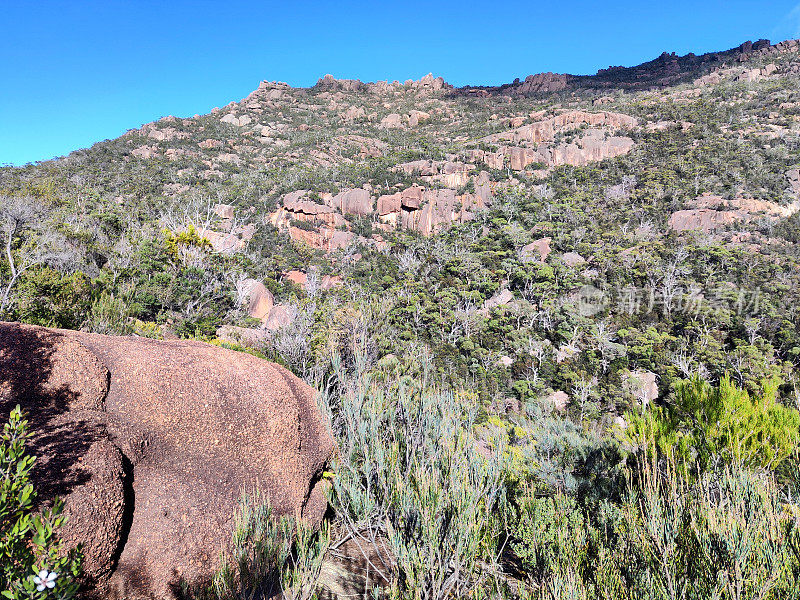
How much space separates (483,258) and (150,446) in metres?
25.8

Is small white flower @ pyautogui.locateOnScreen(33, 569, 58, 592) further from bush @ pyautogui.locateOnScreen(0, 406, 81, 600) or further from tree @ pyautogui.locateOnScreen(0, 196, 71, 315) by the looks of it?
tree @ pyautogui.locateOnScreen(0, 196, 71, 315)

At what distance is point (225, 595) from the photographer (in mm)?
2342

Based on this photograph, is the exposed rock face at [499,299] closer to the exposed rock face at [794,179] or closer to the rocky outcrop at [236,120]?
the exposed rock face at [794,179]

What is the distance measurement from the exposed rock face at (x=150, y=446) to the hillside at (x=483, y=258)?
0.81 m

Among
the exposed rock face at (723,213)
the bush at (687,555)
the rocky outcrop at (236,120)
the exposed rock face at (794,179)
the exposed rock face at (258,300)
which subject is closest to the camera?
the bush at (687,555)

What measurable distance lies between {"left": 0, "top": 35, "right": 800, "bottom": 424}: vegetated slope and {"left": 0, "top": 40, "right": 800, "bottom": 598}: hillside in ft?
0.52

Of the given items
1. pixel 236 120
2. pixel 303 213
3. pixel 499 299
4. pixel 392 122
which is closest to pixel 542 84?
pixel 392 122

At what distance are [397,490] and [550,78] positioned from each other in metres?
94.9

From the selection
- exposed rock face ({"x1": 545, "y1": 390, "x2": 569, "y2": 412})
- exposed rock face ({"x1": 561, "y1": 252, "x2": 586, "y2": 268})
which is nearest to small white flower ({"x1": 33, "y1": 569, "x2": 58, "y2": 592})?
exposed rock face ({"x1": 545, "y1": 390, "x2": 569, "y2": 412})

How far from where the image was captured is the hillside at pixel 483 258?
706cm

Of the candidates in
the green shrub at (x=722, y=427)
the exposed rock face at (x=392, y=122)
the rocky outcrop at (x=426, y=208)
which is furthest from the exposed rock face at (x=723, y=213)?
the exposed rock face at (x=392, y=122)

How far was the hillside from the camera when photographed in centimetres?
706

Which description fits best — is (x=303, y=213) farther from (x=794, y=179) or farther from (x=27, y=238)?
(x=794, y=179)

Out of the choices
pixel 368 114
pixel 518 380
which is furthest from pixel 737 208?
pixel 368 114
